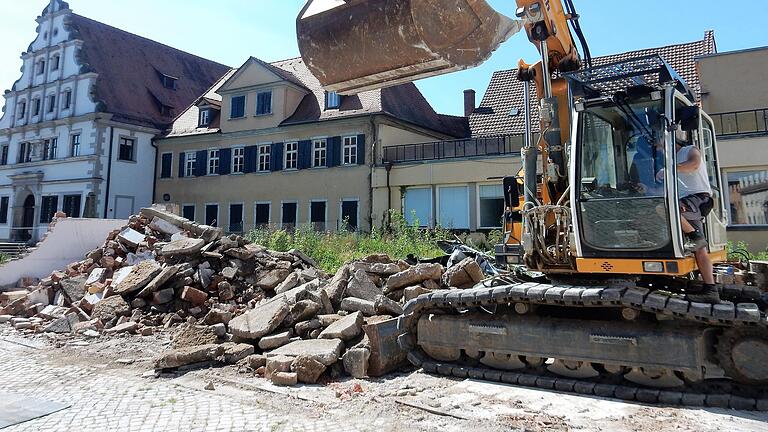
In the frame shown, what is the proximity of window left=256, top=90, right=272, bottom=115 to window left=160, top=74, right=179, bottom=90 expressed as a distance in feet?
39.9

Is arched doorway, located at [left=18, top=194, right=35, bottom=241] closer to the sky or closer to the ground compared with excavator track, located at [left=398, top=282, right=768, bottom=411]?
closer to the sky

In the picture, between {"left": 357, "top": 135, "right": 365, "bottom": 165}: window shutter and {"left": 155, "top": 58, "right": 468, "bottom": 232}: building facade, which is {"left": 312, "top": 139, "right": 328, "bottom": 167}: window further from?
{"left": 357, "top": 135, "right": 365, "bottom": 165}: window shutter

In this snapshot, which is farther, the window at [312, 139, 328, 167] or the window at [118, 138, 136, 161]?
the window at [118, 138, 136, 161]

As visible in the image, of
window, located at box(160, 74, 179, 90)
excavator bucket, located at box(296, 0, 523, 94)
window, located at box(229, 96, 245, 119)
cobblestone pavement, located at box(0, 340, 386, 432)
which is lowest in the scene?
cobblestone pavement, located at box(0, 340, 386, 432)

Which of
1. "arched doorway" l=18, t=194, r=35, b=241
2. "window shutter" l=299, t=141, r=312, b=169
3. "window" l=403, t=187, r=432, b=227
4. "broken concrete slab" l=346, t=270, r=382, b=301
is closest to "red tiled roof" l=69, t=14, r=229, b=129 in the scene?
"arched doorway" l=18, t=194, r=35, b=241

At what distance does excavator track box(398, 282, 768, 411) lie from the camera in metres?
4.89

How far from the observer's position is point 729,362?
505cm

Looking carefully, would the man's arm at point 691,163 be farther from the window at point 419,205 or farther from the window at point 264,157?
the window at point 264,157

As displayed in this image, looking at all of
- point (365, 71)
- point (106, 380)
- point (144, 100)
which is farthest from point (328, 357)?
point (144, 100)

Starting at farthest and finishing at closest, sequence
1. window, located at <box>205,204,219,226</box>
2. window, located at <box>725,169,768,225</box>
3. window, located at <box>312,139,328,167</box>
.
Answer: window, located at <box>205,204,219,226</box>
window, located at <box>312,139,328,167</box>
window, located at <box>725,169,768,225</box>

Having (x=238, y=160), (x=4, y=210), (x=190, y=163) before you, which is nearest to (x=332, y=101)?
(x=238, y=160)

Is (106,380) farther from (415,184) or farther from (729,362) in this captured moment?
(415,184)

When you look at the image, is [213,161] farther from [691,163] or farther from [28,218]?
[691,163]

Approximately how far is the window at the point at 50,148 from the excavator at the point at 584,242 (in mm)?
33223
